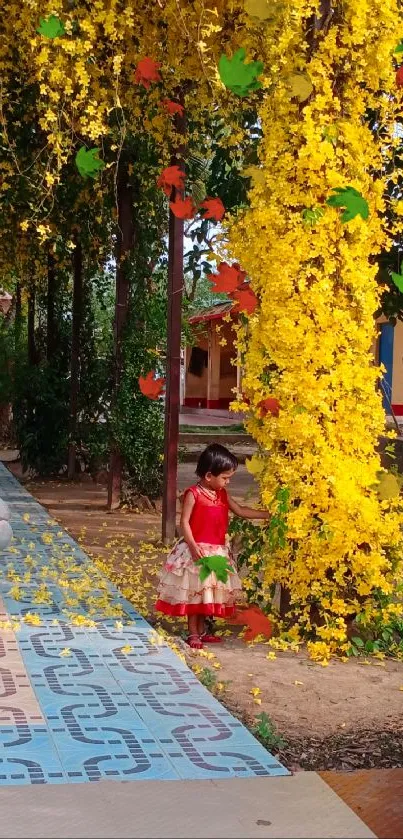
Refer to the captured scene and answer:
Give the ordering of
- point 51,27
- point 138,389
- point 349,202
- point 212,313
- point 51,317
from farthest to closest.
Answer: point 212,313
point 51,317
point 138,389
point 51,27
point 349,202

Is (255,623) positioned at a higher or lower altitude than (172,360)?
lower

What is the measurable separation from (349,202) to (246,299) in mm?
670

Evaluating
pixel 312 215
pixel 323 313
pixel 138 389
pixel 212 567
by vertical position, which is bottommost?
pixel 212 567

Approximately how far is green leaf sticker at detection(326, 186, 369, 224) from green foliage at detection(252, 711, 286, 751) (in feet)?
7.46

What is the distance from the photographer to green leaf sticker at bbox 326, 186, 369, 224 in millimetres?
4859

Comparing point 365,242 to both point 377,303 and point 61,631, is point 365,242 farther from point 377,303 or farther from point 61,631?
point 61,631

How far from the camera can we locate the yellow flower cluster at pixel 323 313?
495cm

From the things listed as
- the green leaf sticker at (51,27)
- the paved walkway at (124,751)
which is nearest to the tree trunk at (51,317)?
the green leaf sticker at (51,27)

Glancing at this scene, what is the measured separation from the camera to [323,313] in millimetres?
4969

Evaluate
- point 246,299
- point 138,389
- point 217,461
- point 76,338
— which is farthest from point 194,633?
point 76,338

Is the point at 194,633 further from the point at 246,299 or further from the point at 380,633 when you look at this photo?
the point at 246,299

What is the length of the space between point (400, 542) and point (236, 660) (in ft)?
3.17

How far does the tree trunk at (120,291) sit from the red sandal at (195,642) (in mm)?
4887

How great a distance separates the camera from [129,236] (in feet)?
32.9
